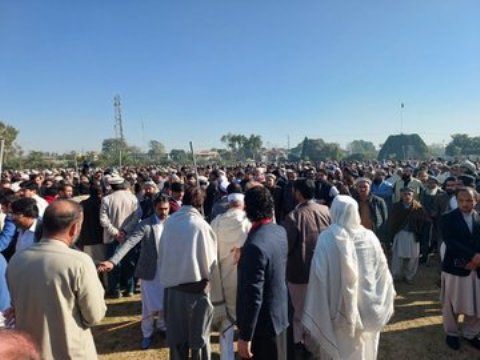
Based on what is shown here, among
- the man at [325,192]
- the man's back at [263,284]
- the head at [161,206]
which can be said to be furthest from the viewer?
the man at [325,192]

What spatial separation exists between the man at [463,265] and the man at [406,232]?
8.07 ft

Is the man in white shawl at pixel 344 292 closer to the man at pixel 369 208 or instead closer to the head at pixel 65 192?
the man at pixel 369 208

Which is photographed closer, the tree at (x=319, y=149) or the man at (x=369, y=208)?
the man at (x=369, y=208)

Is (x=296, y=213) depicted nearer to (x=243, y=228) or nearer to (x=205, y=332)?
(x=243, y=228)

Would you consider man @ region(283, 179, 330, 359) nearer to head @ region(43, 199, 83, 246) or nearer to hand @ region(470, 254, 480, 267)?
hand @ region(470, 254, 480, 267)

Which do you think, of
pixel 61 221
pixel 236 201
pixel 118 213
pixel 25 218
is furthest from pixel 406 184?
pixel 61 221

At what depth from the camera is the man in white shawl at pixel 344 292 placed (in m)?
3.49

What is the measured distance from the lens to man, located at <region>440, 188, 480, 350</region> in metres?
4.59

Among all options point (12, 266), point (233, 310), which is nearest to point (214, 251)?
point (233, 310)

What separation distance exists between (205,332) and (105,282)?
4.47 metres

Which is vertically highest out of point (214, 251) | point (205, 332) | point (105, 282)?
point (214, 251)

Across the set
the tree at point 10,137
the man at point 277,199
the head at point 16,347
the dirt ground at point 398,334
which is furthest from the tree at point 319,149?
the head at point 16,347

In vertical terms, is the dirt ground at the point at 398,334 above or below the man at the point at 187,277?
below

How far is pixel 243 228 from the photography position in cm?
398
